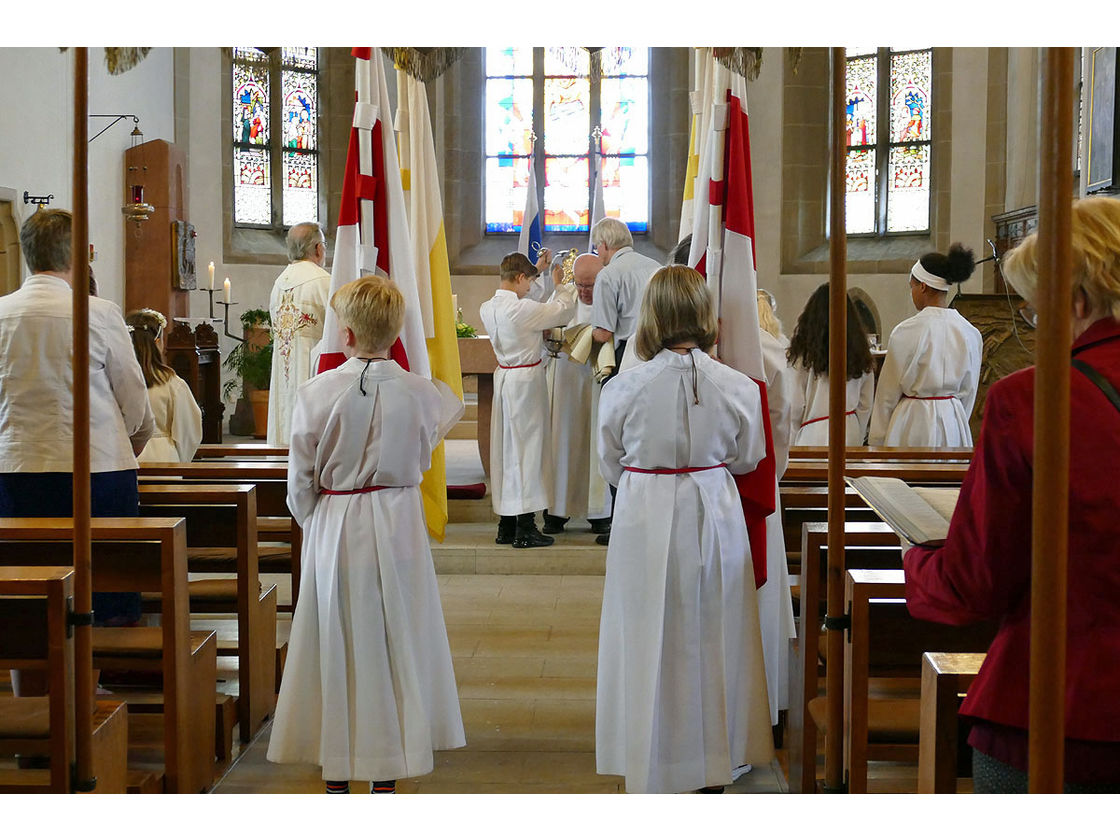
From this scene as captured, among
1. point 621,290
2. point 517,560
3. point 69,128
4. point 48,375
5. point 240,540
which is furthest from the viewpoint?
point 69,128

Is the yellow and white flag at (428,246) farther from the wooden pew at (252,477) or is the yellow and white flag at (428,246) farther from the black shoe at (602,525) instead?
the black shoe at (602,525)

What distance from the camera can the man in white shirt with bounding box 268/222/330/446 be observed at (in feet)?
22.4

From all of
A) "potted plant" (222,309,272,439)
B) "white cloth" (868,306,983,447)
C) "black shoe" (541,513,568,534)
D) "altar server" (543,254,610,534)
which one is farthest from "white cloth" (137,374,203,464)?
"potted plant" (222,309,272,439)

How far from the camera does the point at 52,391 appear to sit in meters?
3.68

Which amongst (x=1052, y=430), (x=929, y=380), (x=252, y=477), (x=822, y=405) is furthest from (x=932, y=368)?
(x=1052, y=430)

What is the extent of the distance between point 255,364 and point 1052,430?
10831 mm

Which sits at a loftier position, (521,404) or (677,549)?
(521,404)

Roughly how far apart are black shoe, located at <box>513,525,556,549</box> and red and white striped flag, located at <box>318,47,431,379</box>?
2705mm

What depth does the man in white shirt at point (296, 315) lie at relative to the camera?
22.4 ft

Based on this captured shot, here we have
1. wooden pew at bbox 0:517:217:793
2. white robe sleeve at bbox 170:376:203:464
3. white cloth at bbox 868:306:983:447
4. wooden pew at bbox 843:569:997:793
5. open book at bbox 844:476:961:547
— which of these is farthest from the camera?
white cloth at bbox 868:306:983:447

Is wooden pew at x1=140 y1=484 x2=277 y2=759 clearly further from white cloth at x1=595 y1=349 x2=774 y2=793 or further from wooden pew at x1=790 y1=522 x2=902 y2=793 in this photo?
wooden pew at x1=790 y1=522 x2=902 y2=793

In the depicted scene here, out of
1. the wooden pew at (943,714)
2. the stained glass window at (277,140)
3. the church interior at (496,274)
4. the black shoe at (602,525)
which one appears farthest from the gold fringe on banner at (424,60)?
the stained glass window at (277,140)

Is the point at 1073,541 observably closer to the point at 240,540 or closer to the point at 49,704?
the point at 49,704

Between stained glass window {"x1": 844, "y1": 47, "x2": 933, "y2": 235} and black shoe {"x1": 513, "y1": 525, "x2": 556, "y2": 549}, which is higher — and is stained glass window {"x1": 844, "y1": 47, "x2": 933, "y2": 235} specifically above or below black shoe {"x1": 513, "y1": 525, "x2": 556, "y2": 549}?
above
